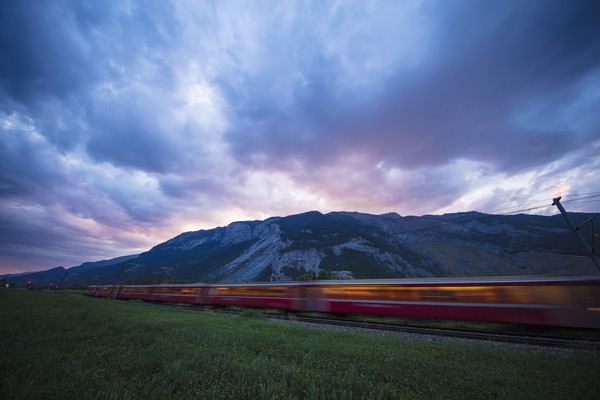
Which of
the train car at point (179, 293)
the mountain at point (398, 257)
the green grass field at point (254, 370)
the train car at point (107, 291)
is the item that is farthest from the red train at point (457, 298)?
the mountain at point (398, 257)

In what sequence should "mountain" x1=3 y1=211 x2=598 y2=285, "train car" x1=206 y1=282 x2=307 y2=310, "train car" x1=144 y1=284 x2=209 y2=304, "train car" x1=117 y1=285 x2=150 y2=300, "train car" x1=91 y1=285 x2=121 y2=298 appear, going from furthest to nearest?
"mountain" x1=3 y1=211 x2=598 y2=285
"train car" x1=91 y1=285 x2=121 y2=298
"train car" x1=117 y1=285 x2=150 y2=300
"train car" x1=144 y1=284 x2=209 y2=304
"train car" x1=206 y1=282 x2=307 y2=310

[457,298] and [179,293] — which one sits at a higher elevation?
[179,293]

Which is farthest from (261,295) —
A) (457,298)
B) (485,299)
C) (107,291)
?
(107,291)

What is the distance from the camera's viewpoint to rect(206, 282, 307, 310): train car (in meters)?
17.8

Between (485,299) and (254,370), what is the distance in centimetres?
1354

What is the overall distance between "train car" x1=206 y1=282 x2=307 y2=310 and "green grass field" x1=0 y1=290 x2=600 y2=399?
39.2 ft

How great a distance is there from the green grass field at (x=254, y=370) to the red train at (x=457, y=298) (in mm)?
5265

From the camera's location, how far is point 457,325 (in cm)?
1329

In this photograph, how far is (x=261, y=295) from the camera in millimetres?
19719

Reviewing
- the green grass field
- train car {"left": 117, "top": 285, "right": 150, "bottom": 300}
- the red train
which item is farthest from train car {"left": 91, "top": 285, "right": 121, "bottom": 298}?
the green grass field

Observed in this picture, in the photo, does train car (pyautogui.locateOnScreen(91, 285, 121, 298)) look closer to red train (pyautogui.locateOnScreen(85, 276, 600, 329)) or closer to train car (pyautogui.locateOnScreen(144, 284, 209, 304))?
train car (pyautogui.locateOnScreen(144, 284, 209, 304))

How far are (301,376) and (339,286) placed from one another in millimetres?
13319

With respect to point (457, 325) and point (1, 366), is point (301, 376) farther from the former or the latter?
point (457, 325)

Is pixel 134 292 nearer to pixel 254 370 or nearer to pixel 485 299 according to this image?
pixel 254 370
